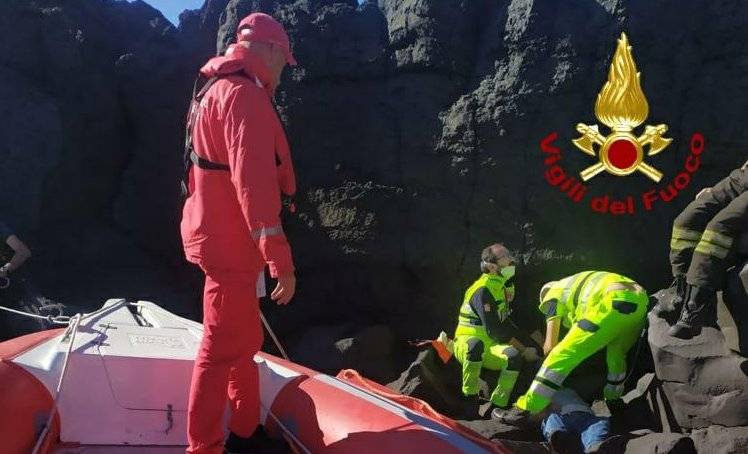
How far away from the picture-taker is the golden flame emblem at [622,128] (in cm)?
624

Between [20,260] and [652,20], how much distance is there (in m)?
5.66

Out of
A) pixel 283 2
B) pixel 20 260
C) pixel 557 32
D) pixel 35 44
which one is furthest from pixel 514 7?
pixel 35 44

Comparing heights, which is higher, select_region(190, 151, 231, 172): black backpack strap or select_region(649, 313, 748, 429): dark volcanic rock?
select_region(190, 151, 231, 172): black backpack strap

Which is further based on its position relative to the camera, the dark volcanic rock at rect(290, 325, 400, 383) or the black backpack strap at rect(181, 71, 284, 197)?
the dark volcanic rock at rect(290, 325, 400, 383)

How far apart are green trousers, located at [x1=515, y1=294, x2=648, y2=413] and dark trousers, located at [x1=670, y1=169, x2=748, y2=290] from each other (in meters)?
0.42

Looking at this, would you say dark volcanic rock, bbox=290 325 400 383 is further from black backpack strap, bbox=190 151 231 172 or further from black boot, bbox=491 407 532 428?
black backpack strap, bbox=190 151 231 172

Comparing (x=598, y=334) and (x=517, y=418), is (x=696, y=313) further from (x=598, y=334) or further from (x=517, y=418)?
(x=517, y=418)

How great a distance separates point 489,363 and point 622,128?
2.66m

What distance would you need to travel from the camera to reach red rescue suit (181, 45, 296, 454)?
2000 millimetres

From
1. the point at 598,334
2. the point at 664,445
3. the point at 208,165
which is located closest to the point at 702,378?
the point at 664,445

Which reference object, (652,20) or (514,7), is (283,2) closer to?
(514,7)

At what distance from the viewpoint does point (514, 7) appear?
670cm

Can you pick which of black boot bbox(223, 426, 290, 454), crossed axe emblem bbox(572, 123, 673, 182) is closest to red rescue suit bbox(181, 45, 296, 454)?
black boot bbox(223, 426, 290, 454)

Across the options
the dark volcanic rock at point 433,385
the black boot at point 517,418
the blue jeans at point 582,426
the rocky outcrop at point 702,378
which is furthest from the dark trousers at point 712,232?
the dark volcanic rock at point 433,385
